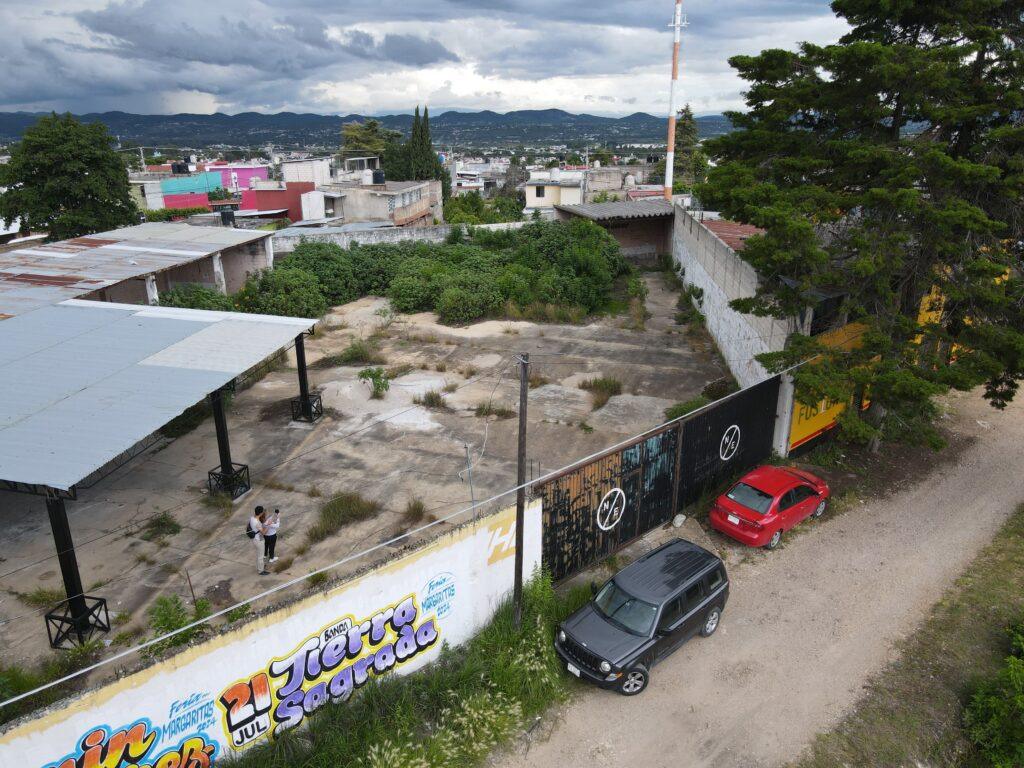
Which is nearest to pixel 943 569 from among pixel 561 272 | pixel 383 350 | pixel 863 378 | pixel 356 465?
pixel 863 378

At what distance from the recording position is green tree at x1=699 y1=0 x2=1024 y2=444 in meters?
12.3

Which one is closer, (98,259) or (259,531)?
(259,531)

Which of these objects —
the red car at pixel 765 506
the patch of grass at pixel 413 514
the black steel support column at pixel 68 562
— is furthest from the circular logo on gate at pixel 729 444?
the black steel support column at pixel 68 562

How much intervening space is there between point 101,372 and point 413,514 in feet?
21.3

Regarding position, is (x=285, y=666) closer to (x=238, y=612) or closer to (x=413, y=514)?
(x=238, y=612)

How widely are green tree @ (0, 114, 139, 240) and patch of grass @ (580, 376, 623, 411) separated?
25.9 metres

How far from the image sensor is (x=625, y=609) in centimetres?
975

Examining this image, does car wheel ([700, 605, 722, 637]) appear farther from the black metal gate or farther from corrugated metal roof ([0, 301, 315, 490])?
corrugated metal roof ([0, 301, 315, 490])

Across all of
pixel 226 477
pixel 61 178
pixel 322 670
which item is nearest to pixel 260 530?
pixel 226 477

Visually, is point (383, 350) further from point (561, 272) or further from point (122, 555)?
point (122, 555)

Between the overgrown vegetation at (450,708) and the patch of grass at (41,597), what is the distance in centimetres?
556

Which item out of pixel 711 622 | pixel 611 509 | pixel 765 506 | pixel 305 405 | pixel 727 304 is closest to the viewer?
pixel 711 622

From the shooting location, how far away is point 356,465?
15500 mm

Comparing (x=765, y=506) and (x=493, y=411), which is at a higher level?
(x=765, y=506)
